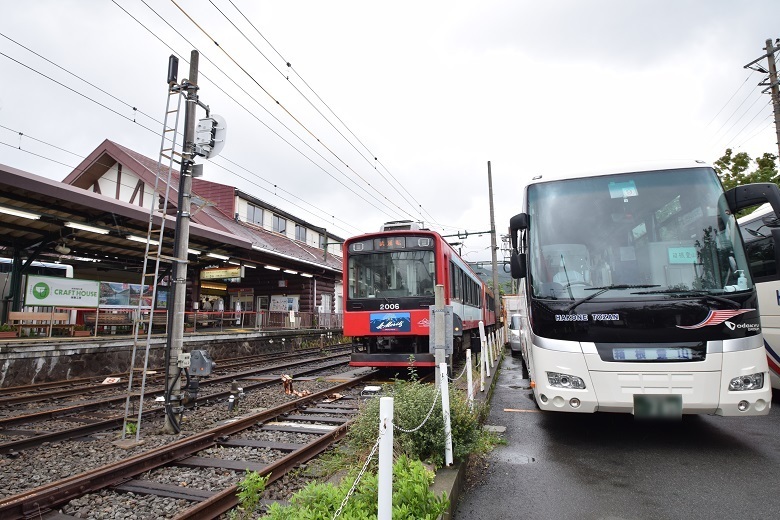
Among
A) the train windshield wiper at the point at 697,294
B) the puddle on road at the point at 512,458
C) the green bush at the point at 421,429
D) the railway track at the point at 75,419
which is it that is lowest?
the puddle on road at the point at 512,458

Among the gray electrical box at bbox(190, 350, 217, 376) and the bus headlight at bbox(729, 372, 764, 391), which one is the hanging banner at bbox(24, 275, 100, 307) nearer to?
the gray electrical box at bbox(190, 350, 217, 376)

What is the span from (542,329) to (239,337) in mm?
15095

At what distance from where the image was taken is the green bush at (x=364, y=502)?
2406 millimetres

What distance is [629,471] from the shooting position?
167 inches

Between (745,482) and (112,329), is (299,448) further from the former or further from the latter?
(112,329)

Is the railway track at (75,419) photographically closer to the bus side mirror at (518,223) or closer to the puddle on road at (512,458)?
the puddle on road at (512,458)

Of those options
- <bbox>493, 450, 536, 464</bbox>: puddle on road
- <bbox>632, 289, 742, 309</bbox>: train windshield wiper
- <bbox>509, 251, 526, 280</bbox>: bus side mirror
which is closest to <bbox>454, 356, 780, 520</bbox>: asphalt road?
<bbox>493, 450, 536, 464</bbox>: puddle on road

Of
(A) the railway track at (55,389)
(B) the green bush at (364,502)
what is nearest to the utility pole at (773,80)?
(B) the green bush at (364,502)

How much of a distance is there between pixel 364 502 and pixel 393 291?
703 centimetres

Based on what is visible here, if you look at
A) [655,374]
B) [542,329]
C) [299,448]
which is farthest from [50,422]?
[655,374]

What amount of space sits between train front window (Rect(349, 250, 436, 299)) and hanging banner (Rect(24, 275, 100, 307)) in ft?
29.6

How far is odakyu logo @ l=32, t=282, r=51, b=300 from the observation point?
11.8 m

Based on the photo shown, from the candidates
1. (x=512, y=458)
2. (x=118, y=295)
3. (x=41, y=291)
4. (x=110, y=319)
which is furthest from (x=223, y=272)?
(x=512, y=458)

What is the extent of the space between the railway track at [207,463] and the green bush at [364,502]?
125 cm
